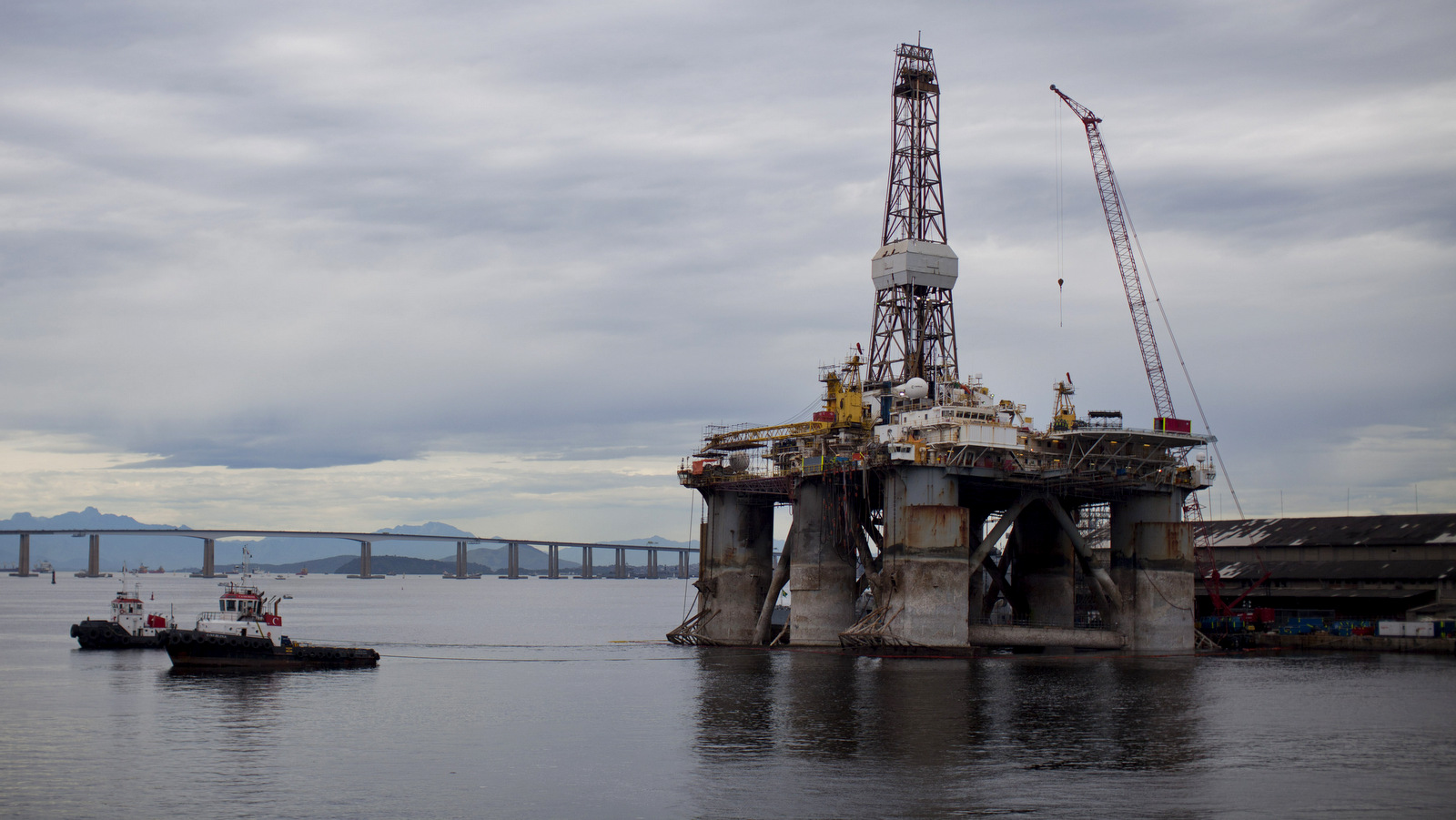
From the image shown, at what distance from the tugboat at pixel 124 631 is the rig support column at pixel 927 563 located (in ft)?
156

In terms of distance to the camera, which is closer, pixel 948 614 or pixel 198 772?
pixel 198 772

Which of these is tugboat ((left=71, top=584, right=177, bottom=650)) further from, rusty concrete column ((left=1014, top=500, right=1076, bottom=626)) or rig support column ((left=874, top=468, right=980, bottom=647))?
rusty concrete column ((left=1014, top=500, right=1076, bottom=626))

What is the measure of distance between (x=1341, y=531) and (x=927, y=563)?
4760 centimetres

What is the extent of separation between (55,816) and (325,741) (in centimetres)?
1148

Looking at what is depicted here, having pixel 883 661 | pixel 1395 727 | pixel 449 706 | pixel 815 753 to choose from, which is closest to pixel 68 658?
pixel 449 706

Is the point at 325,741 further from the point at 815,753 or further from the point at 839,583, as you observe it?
the point at 839,583

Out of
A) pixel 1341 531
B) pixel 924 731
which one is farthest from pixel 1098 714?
pixel 1341 531

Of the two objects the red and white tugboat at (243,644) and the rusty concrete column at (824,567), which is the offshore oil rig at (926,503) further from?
the red and white tugboat at (243,644)

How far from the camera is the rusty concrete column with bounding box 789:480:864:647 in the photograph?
244 ft

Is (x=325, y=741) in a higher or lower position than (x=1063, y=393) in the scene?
lower

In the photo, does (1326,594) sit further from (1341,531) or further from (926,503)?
(926,503)

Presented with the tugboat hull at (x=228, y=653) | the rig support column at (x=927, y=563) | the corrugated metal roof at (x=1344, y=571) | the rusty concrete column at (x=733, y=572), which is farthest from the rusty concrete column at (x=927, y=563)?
the corrugated metal roof at (x=1344, y=571)

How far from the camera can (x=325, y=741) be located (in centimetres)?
4347

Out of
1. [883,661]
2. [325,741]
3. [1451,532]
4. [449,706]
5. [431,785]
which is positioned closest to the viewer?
[431,785]
